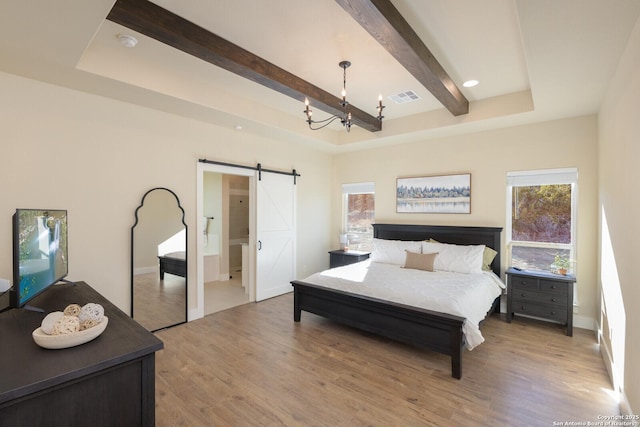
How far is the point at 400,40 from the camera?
234 centimetres

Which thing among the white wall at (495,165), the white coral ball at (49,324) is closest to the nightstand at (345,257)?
the white wall at (495,165)

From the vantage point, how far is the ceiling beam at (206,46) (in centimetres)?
216

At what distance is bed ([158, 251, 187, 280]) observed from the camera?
12.6 ft

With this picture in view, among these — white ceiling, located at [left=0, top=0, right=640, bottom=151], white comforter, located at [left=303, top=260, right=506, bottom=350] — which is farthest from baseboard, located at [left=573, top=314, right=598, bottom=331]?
white ceiling, located at [left=0, top=0, right=640, bottom=151]

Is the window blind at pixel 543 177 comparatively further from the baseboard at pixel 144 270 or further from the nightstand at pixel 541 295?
the baseboard at pixel 144 270

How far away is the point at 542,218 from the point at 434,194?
1.48 metres

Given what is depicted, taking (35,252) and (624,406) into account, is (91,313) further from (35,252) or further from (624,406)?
(624,406)

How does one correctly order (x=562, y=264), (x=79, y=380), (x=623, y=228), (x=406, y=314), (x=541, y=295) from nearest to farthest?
(x=79, y=380)
(x=623, y=228)
(x=406, y=314)
(x=541, y=295)
(x=562, y=264)

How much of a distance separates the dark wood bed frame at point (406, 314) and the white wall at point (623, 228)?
3.51ft

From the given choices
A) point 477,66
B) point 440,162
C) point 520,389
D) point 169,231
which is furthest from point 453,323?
point 169,231

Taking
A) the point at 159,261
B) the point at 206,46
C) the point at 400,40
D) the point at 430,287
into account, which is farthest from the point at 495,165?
the point at 159,261

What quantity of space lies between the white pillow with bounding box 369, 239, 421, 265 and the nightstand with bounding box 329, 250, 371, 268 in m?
0.59

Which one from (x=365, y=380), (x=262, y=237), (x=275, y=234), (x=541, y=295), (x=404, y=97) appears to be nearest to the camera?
(x=365, y=380)

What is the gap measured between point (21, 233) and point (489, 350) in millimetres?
3983
